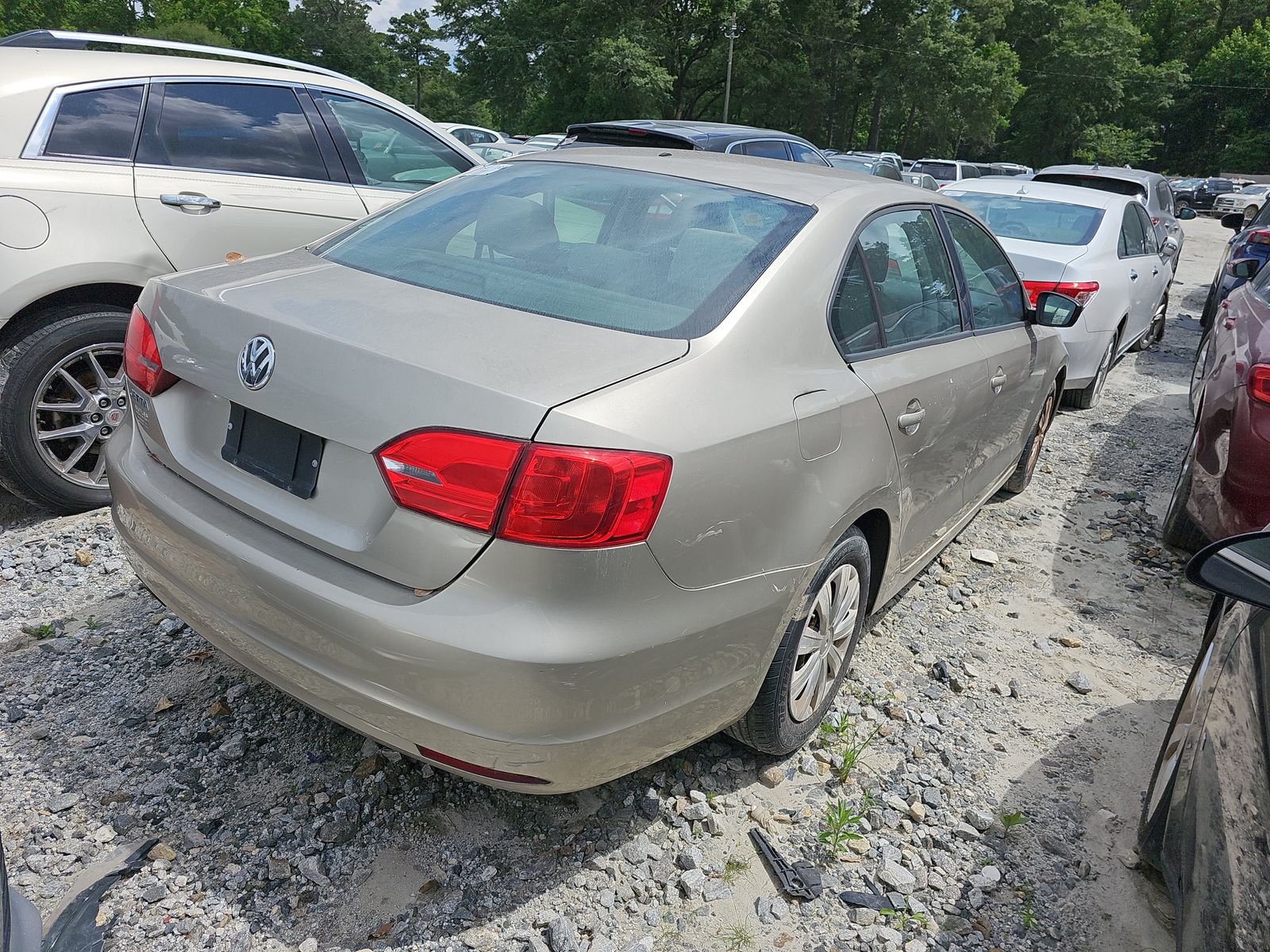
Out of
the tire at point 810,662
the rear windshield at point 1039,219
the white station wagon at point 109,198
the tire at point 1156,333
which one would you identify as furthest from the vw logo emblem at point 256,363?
the tire at point 1156,333

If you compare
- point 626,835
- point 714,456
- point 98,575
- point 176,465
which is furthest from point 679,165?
point 98,575

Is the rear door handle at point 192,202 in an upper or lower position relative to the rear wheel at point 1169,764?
upper

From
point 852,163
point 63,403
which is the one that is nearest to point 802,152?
point 63,403

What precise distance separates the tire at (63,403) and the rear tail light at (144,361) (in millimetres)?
1385

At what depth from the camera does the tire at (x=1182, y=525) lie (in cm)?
450

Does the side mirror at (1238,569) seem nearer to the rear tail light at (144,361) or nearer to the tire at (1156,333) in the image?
the rear tail light at (144,361)

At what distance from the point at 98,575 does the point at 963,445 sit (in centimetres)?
340

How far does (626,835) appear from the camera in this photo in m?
2.51

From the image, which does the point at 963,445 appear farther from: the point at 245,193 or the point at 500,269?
the point at 245,193

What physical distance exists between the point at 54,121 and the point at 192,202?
58 cm

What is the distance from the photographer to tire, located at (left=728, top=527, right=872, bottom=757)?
2498 mm

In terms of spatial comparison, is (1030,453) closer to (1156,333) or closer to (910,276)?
(910,276)

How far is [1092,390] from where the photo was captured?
7500mm

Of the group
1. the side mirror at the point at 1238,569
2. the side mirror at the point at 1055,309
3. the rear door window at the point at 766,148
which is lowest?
the side mirror at the point at 1238,569
